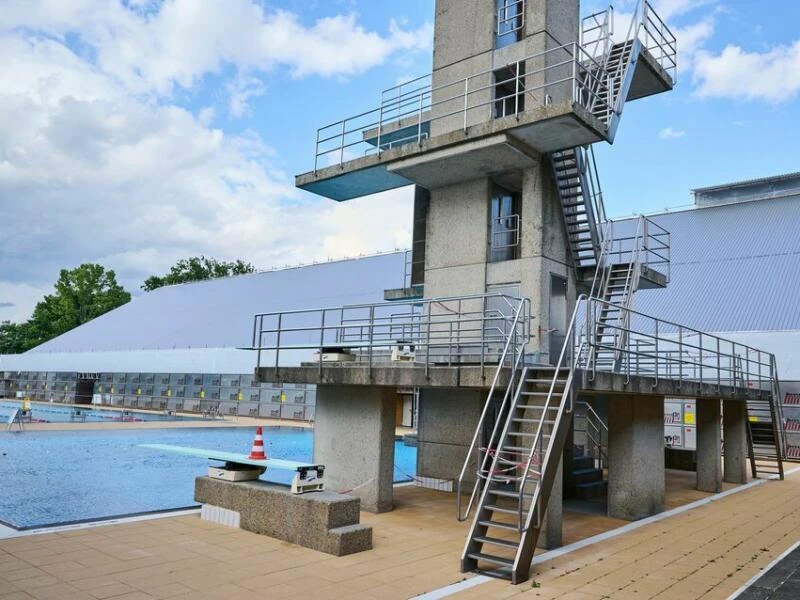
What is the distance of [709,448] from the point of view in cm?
1547

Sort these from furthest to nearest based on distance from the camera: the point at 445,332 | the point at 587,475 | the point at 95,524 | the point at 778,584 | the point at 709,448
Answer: the point at 709,448 → the point at 587,475 → the point at 445,332 → the point at 95,524 → the point at 778,584

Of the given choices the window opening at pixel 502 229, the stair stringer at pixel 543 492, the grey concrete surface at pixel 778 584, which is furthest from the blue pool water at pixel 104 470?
the grey concrete surface at pixel 778 584

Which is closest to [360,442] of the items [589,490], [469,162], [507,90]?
[589,490]

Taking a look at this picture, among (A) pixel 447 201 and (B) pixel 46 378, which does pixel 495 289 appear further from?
(B) pixel 46 378

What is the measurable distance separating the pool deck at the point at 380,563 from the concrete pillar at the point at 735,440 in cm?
622

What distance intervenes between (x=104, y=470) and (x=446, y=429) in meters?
8.50

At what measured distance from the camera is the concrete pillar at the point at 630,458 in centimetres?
1141

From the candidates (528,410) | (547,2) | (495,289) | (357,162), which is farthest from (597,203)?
(528,410)

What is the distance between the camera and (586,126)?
11.3 m

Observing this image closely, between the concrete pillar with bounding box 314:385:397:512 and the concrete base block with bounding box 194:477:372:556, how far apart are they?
1962 millimetres

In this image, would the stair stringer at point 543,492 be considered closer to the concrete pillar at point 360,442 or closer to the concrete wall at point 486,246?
the concrete pillar at point 360,442

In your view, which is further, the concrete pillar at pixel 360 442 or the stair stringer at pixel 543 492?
the concrete pillar at pixel 360 442

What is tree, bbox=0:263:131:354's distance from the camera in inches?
3157

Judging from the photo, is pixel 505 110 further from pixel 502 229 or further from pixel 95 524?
pixel 95 524
